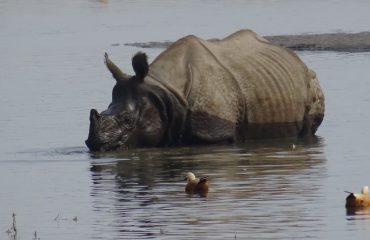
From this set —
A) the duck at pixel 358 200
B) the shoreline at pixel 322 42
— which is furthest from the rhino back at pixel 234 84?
the shoreline at pixel 322 42

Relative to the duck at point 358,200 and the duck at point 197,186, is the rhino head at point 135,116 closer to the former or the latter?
the duck at point 197,186

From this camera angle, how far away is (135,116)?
59.1 feet

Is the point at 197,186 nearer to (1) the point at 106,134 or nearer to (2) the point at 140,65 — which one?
(1) the point at 106,134

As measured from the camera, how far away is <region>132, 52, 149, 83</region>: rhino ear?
58.6 feet

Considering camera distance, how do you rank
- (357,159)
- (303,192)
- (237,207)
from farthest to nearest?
(357,159) < (303,192) < (237,207)

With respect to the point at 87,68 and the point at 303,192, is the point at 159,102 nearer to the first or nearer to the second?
the point at 303,192

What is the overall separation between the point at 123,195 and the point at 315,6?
120 feet

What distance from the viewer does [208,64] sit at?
719 inches

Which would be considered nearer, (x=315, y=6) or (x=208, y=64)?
(x=208, y=64)

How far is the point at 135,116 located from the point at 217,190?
→ 12.6 feet

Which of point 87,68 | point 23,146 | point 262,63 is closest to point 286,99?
point 262,63

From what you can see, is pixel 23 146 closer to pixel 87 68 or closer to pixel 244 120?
pixel 244 120

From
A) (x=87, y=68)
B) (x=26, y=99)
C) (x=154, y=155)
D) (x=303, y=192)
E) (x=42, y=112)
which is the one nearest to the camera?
(x=303, y=192)

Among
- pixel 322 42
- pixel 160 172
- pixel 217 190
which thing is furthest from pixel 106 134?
pixel 322 42
